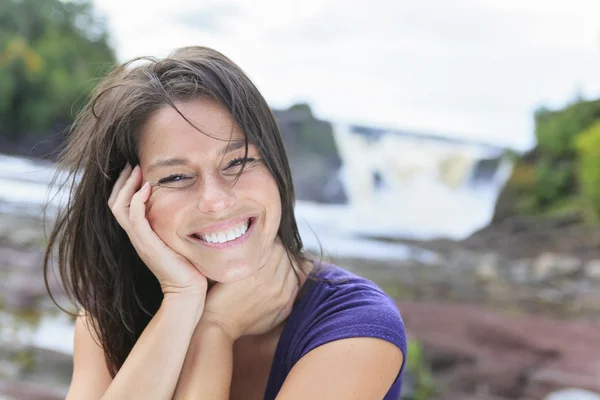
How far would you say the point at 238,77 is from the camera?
4.28 feet

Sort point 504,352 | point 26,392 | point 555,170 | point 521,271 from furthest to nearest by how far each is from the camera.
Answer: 1. point 555,170
2. point 521,271
3. point 504,352
4. point 26,392

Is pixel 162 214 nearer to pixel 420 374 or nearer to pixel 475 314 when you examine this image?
pixel 420 374

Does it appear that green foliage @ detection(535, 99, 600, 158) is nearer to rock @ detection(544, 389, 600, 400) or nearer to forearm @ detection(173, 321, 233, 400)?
rock @ detection(544, 389, 600, 400)

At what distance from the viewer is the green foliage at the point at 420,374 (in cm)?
430

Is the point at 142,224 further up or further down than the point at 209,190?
further down

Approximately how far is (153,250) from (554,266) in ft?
35.9

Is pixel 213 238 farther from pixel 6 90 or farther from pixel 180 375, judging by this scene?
pixel 6 90

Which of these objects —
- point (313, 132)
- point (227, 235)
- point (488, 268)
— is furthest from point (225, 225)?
point (313, 132)

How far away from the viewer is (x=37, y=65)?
2711 cm

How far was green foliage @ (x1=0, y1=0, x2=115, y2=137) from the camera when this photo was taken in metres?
26.2

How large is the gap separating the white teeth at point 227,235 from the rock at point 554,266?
1018 centimetres

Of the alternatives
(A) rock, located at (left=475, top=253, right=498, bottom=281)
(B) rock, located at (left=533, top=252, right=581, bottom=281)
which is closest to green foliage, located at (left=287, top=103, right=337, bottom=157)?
(A) rock, located at (left=475, top=253, right=498, bottom=281)

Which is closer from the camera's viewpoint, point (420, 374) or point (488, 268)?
point (420, 374)

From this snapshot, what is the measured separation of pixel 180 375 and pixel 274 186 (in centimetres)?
45
